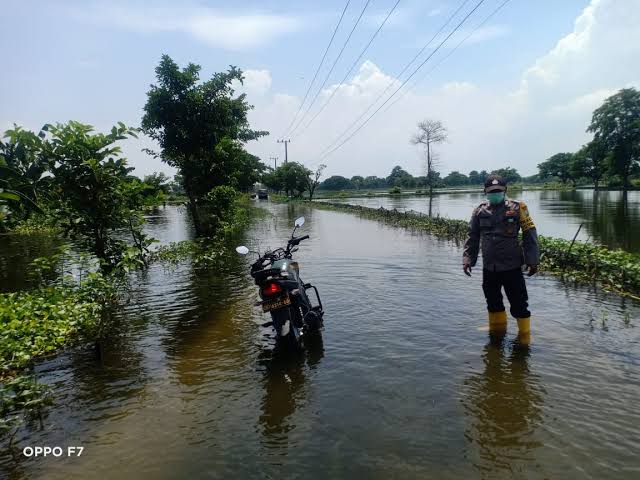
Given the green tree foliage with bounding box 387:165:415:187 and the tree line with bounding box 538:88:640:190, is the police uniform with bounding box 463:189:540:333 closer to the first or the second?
the tree line with bounding box 538:88:640:190

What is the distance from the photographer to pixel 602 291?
321 inches

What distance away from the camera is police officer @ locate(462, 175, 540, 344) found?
18.1ft

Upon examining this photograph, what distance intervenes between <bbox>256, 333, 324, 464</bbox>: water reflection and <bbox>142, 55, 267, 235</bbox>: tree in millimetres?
15962

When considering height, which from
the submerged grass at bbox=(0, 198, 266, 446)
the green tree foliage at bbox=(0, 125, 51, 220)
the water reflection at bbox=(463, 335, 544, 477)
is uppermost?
the green tree foliage at bbox=(0, 125, 51, 220)

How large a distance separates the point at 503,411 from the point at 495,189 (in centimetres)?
283

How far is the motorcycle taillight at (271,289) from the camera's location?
17.6 ft

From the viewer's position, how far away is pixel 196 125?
2002 cm

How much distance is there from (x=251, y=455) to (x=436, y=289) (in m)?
6.32

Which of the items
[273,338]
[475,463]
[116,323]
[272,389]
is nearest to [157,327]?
[116,323]

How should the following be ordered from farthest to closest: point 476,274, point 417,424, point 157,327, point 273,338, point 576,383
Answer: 1. point 476,274
2. point 157,327
3. point 273,338
4. point 576,383
5. point 417,424

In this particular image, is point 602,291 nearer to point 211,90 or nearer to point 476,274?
point 476,274

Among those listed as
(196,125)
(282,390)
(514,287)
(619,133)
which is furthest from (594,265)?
(619,133)

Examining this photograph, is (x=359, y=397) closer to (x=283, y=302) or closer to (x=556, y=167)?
(x=283, y=302)

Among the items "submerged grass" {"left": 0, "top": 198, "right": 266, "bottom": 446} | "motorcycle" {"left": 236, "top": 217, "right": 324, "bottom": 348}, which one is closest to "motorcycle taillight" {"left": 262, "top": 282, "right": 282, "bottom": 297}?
"motorcycle" {"left": 236, "top": 217, "right": 324, "bottom": 348}
